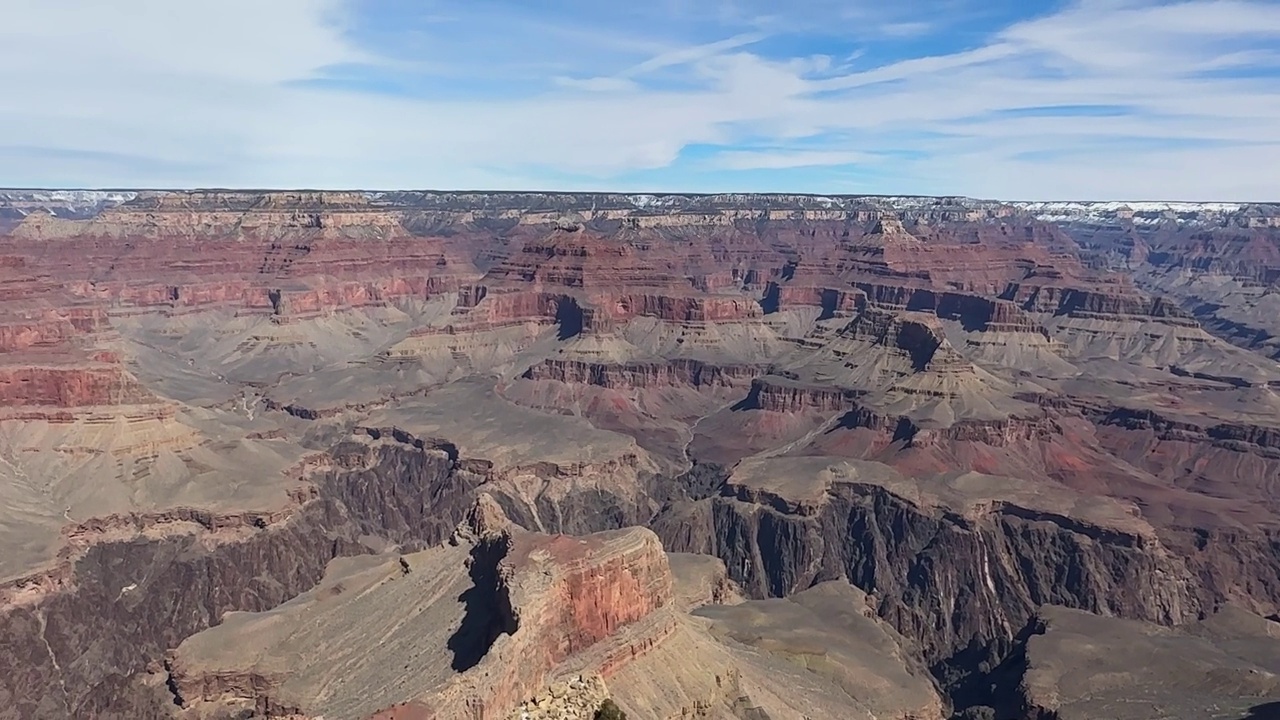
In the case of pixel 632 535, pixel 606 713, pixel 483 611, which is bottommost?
pixel 483 611

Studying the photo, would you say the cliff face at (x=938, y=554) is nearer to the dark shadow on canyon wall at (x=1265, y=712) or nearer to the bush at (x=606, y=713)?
the dark shadow on canyon wall at (x=1265, y=712)

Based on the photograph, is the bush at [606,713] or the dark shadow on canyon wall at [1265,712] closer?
the bush at [606,713]

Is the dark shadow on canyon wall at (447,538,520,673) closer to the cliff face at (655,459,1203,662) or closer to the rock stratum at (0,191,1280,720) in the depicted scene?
the rock stratum at (0,191,1280,720)

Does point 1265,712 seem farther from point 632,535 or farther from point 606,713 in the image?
point 606,713

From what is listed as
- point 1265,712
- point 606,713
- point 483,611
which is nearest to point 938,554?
point 1265,712

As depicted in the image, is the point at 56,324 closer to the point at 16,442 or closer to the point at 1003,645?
the point at 16,442

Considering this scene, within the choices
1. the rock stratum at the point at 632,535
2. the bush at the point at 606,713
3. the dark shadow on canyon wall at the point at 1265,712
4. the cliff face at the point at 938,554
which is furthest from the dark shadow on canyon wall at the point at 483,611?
the cliff face at the point at 938,554

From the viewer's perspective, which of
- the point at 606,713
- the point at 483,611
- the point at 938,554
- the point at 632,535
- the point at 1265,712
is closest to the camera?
the point at 606,713

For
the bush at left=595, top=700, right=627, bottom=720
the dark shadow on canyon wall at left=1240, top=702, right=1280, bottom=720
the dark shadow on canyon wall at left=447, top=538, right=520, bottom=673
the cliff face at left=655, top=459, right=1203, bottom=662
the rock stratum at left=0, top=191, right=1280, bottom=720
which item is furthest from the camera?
the cliff face at left=655, top=459, right=1203, bottom=662

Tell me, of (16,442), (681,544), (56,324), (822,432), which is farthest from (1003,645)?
(56,324)

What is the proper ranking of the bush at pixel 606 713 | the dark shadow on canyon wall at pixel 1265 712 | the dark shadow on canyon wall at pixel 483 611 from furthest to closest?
the dark shadow on canyon wall at pixel 1265 712
the dark shadow on canyon wall at pixel 483 611
the bush at pixel 606 713

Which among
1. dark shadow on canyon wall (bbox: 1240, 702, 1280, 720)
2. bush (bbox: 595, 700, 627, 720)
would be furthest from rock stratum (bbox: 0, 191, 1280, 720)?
bush (bbox: 595, 700, 627, 720)

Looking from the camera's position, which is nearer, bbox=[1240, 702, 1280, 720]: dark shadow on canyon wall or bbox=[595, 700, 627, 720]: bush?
bbox=[595, 700, 627, 720]: bush
